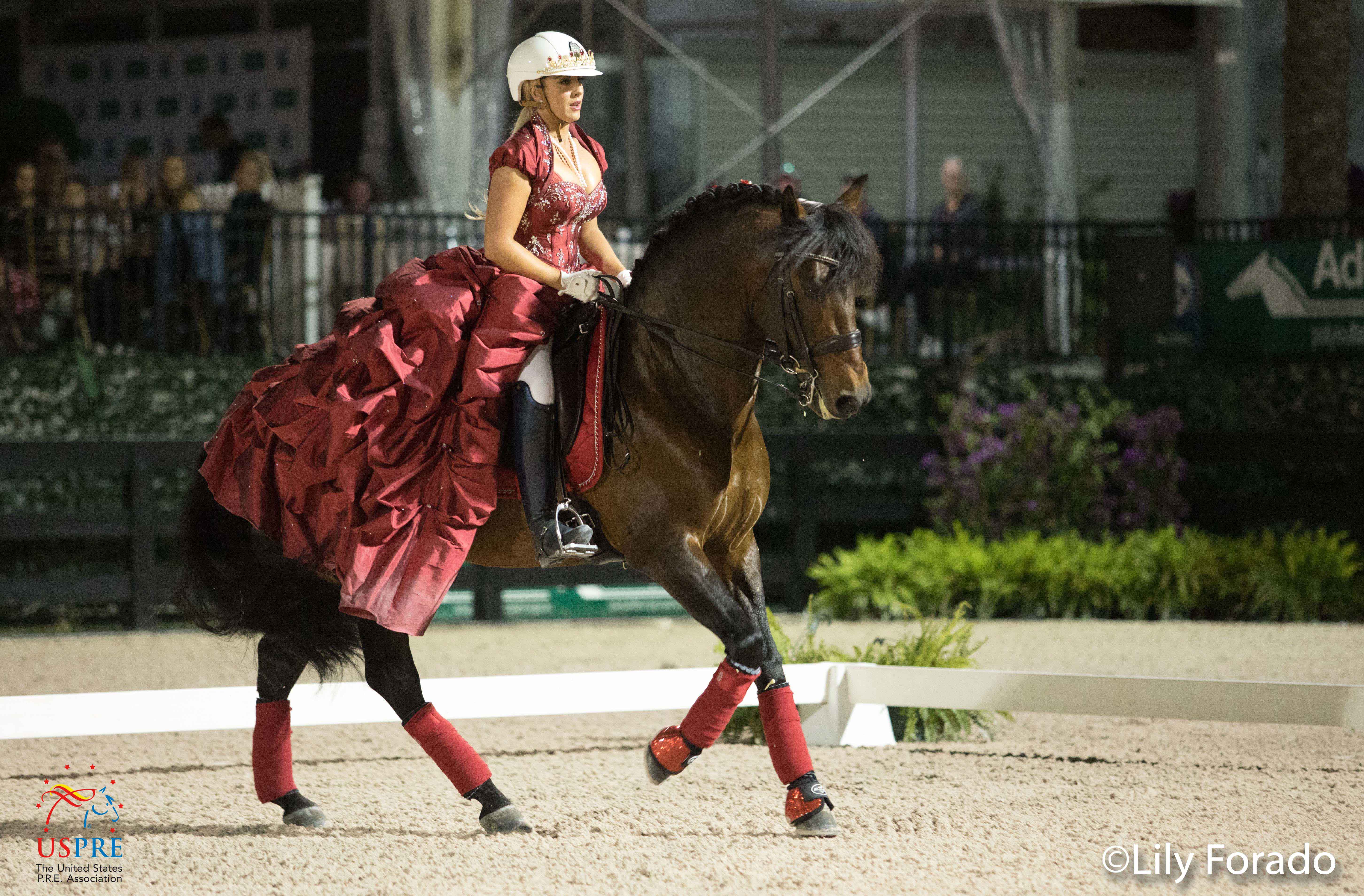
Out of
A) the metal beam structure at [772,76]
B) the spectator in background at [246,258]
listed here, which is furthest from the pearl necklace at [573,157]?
the metal beam structure at [772,76]

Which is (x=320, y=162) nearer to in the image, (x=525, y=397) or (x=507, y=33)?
(x=507, y=33)

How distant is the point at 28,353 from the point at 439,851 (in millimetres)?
7506

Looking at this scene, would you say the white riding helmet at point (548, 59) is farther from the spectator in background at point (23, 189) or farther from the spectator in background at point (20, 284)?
the spectator in background at point (23, 189)

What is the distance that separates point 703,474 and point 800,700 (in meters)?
1.86

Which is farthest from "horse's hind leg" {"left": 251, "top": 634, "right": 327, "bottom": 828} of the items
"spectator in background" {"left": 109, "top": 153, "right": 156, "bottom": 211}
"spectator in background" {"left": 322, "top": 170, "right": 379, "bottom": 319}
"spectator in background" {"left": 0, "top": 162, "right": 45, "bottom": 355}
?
"spectator in background" {"left": 109, "top": 153, "right": 156, "bottom": 211}

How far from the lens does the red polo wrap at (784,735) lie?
4.70 metres

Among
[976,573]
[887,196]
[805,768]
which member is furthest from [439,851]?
[887,196]

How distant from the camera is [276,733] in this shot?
512cm

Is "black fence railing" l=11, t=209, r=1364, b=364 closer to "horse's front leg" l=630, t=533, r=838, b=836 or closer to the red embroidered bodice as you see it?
the red embroidered bodice

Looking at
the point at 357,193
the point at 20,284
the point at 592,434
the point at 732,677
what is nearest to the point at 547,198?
the point at 592,434

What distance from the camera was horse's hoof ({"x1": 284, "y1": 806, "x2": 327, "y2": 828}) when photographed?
5.01 m

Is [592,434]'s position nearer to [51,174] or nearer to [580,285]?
[580,285]

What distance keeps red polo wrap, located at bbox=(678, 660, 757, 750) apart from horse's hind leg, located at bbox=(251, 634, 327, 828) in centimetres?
134

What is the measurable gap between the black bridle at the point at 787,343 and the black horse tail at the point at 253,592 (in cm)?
136
